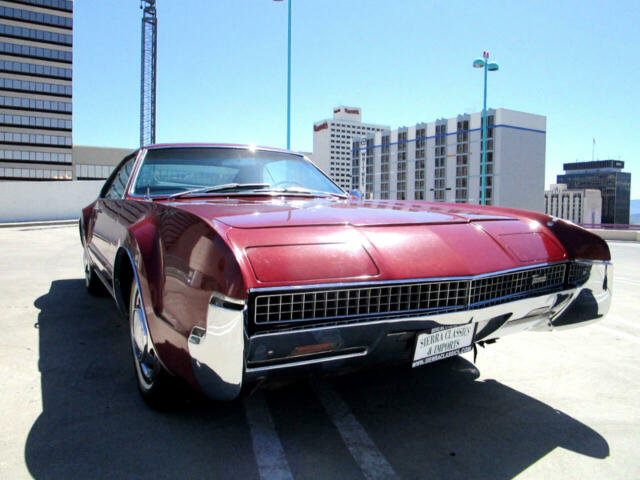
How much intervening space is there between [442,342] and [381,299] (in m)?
0.37

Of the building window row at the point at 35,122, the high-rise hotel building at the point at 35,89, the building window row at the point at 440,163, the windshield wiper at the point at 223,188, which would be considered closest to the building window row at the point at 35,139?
the high-rise hotel building at the point at 35,89

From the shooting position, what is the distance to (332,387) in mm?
2711

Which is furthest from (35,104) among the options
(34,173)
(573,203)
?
(573,203)

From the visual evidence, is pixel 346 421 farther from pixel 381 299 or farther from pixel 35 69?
pixel 35 69

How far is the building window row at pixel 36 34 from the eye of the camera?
89.6 m

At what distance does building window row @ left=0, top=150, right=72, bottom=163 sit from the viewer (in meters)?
91.2

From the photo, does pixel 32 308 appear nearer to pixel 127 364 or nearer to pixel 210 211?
pixel 127 364

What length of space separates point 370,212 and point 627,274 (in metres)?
7.00

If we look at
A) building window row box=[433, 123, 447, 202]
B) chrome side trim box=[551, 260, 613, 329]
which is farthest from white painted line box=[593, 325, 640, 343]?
building window row box=[433, 123, 447, 202]

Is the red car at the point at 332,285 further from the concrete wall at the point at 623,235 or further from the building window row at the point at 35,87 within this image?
the building window row at the point at 35,87

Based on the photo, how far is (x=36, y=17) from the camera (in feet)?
301

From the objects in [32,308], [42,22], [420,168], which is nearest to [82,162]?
[42,22]

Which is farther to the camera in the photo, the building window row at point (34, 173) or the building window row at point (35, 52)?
the building window row at point (34, 173)

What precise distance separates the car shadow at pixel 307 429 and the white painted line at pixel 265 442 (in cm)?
3
